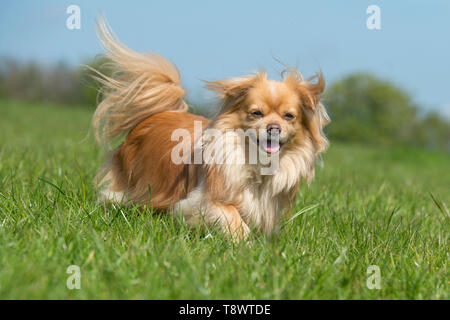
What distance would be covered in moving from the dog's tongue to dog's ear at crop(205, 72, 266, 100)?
0.36 m

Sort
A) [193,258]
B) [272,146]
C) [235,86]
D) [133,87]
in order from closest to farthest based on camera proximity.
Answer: [193,258]
[272,146]
[235,86]
[133,87]

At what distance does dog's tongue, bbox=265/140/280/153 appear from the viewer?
2.91 m

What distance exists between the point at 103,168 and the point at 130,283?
2.09m

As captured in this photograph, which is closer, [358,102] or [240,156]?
[240,156]

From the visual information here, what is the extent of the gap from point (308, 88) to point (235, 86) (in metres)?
0.47

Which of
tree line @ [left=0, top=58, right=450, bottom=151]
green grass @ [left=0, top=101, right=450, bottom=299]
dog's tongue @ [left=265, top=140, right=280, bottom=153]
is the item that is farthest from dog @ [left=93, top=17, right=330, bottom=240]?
tree line @ [left=0, top=58, right=450, bottom=151]

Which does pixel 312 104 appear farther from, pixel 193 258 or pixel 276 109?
pixel 193 258

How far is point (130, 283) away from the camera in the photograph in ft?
6.70

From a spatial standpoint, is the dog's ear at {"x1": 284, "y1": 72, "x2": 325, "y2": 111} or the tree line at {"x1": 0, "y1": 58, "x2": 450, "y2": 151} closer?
the dog's ear at {"x1": 284, "y1": 72, "x2": 325, "y2": 111}

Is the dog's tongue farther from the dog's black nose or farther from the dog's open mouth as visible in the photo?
the dog's black nose

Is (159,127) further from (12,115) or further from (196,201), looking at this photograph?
(12,115)

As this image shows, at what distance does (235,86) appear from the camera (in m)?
3.07

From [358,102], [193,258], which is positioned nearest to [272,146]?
[193,258]
